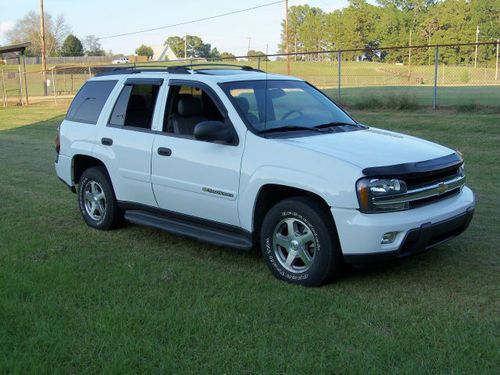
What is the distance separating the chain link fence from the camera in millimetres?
19688

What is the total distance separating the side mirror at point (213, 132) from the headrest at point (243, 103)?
28cm

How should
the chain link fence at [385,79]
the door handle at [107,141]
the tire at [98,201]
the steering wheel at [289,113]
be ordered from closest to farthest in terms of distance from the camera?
the steering wheel at [289,113] < the door handle at [107,141] < the tire at [98,201] < the chain link fence at [385,79]

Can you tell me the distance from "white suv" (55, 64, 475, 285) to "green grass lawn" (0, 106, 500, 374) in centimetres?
36

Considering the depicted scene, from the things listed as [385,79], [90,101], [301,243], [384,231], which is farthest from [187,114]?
[385,79]

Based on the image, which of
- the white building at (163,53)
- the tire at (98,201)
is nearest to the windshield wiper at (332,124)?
the tire at (98,201)

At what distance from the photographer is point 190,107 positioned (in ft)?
19.1

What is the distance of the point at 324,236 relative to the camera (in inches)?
181

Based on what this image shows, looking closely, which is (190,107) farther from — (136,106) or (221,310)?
(221,310)

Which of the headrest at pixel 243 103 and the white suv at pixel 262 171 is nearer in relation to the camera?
the white suv at pixel 262 171

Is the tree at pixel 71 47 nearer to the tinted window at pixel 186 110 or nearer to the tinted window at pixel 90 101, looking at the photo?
the tinted window at pixel 90 101

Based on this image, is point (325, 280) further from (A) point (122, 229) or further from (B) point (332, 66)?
(B) point (332, 66)

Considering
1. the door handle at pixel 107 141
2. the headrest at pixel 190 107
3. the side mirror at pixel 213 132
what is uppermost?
the headrest at pixel 190 107

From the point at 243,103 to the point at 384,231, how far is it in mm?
1878

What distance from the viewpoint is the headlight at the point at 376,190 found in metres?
4.37
